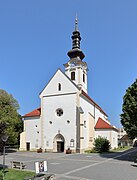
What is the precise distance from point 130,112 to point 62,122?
16164 mm

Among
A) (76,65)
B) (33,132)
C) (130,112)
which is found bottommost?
(33,132)

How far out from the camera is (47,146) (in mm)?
36875

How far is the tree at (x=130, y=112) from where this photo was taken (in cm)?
2187

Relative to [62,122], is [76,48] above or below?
above

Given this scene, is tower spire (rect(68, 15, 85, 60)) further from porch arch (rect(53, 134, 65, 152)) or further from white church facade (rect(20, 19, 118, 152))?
porch arch (rect(53, 134, 65, 152))

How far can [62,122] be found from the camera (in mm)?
36188

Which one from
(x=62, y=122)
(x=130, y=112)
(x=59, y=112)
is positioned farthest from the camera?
(x=59, y=112)

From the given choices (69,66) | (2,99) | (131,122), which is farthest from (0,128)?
(69,66)

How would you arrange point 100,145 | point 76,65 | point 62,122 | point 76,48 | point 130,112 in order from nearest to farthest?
point 130,112
point 100,145
point 62,122
point 76,65
point 76,48

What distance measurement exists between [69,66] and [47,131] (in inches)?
601

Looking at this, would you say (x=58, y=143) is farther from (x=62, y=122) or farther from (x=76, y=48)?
(x=76, y=48)

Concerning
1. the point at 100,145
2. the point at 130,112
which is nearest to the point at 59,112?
the point at 100,145

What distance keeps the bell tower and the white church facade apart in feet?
18.5

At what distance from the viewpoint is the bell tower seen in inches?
1734
